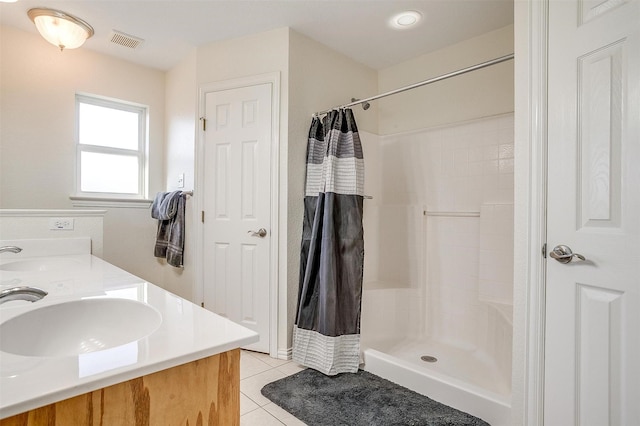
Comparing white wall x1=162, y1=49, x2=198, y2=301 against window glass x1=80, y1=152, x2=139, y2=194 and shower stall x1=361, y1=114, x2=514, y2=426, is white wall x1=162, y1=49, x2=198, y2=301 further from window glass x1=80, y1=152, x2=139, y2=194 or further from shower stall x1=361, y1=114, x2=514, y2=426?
shower stall x1=361, y1=114, x2=514, y2=426

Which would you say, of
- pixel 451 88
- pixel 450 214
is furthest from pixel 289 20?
pixel 450 214

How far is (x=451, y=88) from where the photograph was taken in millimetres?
2586

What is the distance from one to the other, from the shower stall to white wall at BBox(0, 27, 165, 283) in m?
2.04

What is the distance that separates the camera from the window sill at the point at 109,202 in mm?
2738

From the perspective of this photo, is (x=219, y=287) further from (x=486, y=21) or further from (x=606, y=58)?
(x=486, y=21)

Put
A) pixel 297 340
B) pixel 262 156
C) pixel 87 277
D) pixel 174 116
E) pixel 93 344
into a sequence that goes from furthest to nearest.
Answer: pixel 174 116 → pixel 262 156 → pixel 297 340 → pixel 87 277 → pixel 93 344

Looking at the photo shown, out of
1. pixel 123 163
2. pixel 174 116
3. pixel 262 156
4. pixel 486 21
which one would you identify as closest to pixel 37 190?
pixel 123 163

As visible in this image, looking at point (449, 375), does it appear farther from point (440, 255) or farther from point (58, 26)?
point (58, 26)

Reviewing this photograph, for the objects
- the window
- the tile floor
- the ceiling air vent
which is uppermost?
the ceiling air vent

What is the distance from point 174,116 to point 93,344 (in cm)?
252

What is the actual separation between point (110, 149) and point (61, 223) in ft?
4.15

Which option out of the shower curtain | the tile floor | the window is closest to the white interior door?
the tile floor

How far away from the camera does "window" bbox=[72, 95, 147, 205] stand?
2863 millimetres

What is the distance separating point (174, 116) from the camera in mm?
3037
